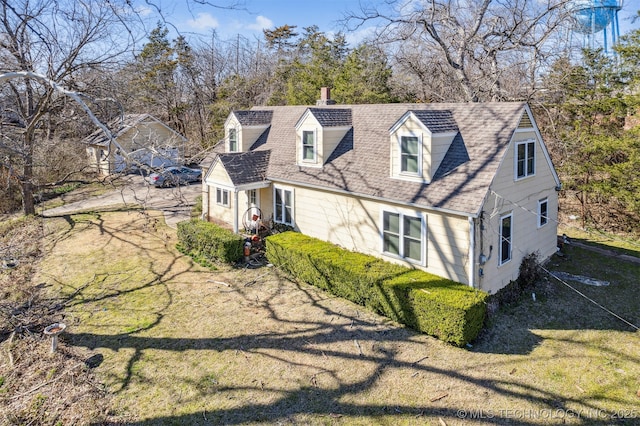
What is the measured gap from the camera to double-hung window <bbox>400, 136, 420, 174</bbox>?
11.4m

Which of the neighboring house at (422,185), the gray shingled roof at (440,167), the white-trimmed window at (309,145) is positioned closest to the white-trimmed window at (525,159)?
the neighboring house at (422,185)

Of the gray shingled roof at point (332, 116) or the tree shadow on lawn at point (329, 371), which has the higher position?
the gray shingled roof at point (332, 116)

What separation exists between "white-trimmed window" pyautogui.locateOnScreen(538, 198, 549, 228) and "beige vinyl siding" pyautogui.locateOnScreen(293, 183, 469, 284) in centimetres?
457

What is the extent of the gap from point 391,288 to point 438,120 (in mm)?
5108

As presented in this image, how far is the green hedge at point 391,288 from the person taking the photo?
8922 millimetres

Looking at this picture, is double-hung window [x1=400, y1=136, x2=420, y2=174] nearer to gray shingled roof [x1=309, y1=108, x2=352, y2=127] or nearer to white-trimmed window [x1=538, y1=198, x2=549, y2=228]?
gray shingled roof [x1=309, y1=108, x2=352, y2=127]

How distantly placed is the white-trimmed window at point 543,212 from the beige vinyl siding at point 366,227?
4570mm

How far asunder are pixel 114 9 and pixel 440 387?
8196 mm

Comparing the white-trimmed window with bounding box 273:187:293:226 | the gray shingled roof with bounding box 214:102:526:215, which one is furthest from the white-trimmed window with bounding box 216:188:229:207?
the white-trimmed window with bounding box 273:187:293:226

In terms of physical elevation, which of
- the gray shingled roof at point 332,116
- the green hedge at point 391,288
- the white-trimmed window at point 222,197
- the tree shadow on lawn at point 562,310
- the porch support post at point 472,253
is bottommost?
the tree shadow on lawn at point 562,310

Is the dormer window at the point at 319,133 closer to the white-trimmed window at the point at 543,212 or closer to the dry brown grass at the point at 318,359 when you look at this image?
the dry brown grass at the point at 318,359

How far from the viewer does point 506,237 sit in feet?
37.0

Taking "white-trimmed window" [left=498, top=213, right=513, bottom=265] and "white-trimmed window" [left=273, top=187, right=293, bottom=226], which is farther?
"white-trimmed window" [left=273, top=187, right=293, bottom=226]

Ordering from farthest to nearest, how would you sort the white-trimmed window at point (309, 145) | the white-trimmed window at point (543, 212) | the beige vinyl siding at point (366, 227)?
1. the white-trimmed window at point (309, 145)
2. the white-trimmed window at point (543, 212)
3. the beige vinyl siding at point (366, 227)
